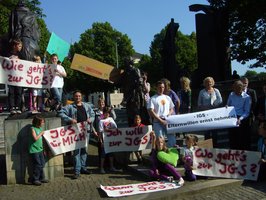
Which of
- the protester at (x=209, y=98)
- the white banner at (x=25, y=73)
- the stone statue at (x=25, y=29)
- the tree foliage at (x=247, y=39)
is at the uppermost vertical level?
the tree foliage at (x=247, y=39)

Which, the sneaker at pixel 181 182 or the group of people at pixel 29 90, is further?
the group of people at pixel 29 90

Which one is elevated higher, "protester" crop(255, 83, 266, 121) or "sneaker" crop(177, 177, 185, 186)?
"protester" crop(255, 83, 266, 121)

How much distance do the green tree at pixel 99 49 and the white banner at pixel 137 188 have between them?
45338 mm

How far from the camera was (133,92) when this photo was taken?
9727 mm

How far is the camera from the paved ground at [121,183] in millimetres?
7000

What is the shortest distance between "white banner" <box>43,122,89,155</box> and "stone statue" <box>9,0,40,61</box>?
71.5 inches

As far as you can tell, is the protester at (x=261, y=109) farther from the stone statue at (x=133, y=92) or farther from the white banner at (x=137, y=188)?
the stone statue at (x=133, y=92)

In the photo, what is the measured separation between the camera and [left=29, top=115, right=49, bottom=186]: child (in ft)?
26.2

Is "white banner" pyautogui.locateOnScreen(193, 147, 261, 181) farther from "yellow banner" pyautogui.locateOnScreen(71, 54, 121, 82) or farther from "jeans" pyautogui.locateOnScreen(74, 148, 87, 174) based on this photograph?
"yellow banner" pyautogui.locateOnScreen(71, 54, 121, 82)

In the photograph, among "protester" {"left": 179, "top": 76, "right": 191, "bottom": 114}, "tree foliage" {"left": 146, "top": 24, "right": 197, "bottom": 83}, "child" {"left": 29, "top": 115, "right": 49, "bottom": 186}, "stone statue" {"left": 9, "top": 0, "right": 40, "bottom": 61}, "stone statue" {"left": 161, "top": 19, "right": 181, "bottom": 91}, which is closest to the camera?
"child" {"left": 29, "top": 115, "right": 49, "bottom": 186}

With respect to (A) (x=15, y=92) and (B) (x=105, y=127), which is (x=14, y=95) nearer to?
(A) (x=15, y=92)

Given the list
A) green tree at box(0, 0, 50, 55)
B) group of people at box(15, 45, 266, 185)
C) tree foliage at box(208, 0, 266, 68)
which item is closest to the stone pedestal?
group of people at box(15, 45, 266, 185)

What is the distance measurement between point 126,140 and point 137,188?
1837 mm

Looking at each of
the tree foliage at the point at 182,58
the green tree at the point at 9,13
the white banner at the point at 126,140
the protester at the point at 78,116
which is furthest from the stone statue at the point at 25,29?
the tree foliage at the point at 182,58
